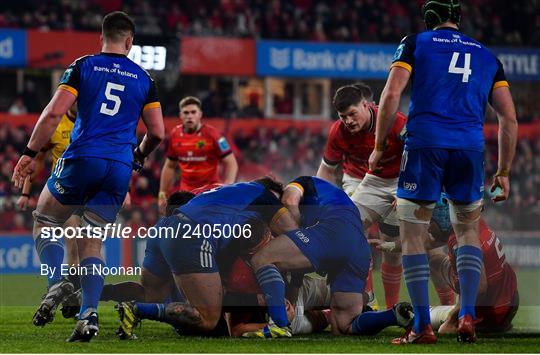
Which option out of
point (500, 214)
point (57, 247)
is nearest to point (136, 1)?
point (500, 214)

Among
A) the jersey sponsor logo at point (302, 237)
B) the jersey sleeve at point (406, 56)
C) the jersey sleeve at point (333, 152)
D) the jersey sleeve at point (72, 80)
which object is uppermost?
the jersey sleeve at point (406, 56)

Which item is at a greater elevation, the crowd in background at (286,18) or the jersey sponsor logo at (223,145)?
the crowd in background at (286,18)

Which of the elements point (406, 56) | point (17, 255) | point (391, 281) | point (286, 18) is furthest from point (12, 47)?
point (406, 56)

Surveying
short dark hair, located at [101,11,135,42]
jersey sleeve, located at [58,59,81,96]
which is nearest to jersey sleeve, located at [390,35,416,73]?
short dark hair, located at [101,11,135,42]

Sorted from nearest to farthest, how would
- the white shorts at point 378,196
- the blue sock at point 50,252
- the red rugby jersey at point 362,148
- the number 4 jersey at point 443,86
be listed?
the number 4 jersey at point 443,86 → the blue sock at point 50,252 → the red rugby jersey at point 362,148 → the white shorts at point 378,196

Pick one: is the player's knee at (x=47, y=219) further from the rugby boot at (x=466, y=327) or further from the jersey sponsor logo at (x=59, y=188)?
the rugby boot at (x=466, y=327)

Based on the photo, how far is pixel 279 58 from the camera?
24422 millimetres

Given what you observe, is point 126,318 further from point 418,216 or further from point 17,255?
point 17,255

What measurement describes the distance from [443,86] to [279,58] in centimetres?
1854

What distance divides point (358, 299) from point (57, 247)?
217cm

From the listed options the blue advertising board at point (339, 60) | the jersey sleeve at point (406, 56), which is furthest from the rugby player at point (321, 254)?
the blue advertising board at point (339, 60)

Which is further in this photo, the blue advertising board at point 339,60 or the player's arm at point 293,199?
the blue advertising board at point 339,60

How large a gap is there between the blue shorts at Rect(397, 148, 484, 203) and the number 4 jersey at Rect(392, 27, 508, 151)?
0.05 meters

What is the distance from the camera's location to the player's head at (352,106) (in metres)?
7.67
